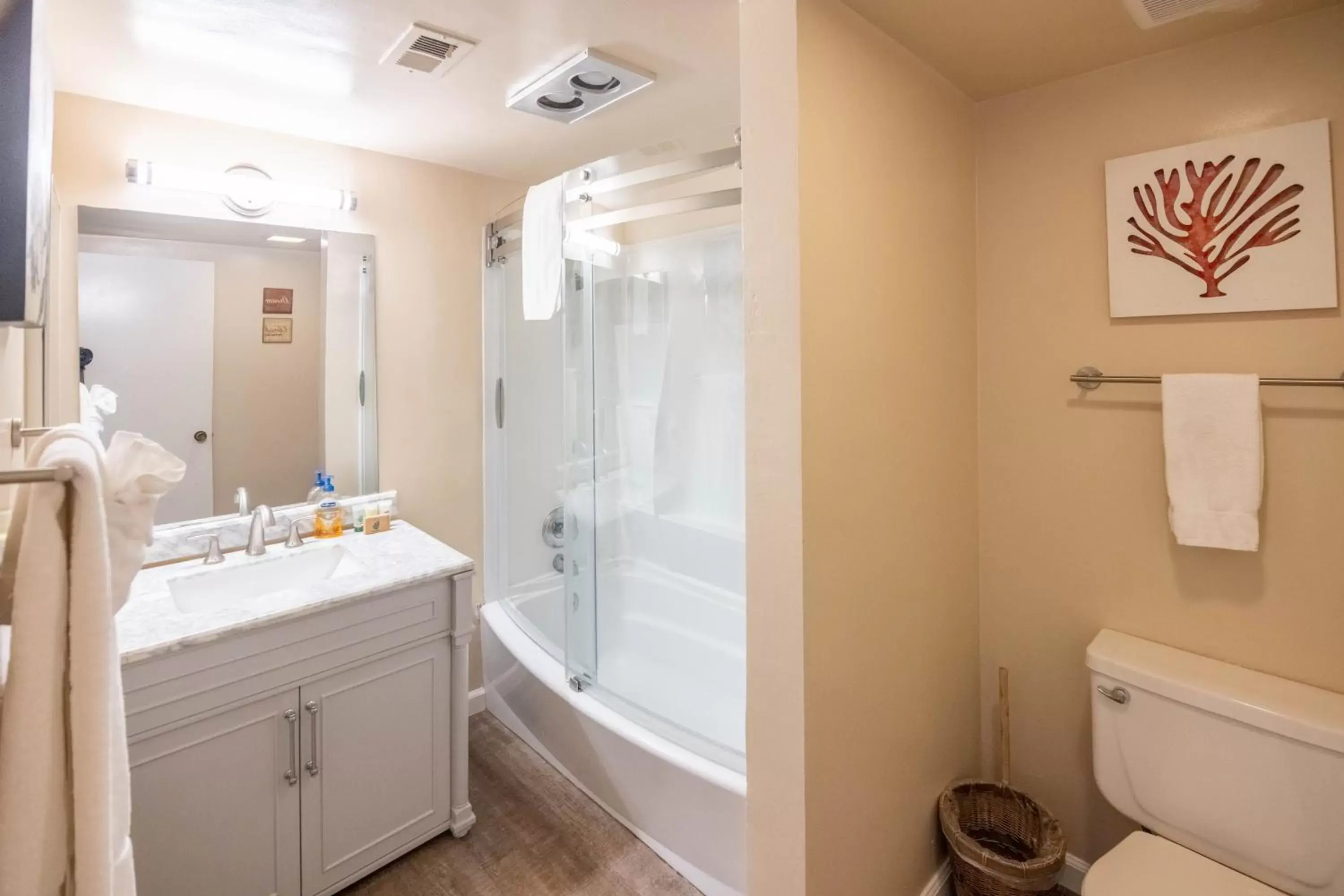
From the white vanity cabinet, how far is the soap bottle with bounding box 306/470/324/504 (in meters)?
0.72

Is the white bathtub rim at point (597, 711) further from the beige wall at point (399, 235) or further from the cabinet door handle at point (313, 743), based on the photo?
the cabinet door handle at point (313, 743)

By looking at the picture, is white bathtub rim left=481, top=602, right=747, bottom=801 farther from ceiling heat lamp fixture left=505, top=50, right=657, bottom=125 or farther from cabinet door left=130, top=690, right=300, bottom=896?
ceiling heat lamp fixture left=505, top=50, right=657, bottom=125

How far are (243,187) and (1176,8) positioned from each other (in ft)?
8.41

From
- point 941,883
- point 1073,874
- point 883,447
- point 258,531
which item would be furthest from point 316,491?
point 1073,874

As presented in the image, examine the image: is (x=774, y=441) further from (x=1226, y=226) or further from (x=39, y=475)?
(x=1226, y=226)

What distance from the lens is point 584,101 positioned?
6.25ft

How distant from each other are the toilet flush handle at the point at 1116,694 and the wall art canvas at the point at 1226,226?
92cm

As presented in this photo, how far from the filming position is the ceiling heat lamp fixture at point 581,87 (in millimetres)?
1673

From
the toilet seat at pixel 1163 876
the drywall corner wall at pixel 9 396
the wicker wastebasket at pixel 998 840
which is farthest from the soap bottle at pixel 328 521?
the toilet seat at pixel 1163 876

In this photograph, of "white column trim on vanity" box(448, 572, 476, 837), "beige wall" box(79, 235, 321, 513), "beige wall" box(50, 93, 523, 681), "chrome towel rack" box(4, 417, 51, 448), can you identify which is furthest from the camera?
"beige wall" box(79, 235, 321, 513)

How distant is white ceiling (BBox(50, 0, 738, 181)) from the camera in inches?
56.0

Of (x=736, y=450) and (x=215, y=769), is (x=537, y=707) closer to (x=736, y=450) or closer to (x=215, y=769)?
(x=215, y=769)

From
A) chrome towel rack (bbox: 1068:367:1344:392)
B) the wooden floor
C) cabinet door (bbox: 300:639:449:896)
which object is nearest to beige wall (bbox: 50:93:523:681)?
the wooden floor

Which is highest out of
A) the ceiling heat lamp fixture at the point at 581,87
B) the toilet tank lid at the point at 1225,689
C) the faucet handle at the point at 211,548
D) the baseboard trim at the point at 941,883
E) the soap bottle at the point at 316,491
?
the ceiling heat lamp fixture at the point at 581,87
